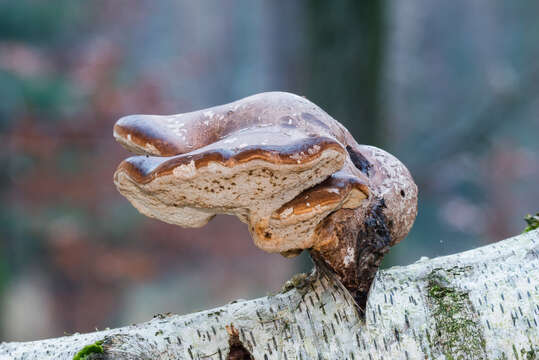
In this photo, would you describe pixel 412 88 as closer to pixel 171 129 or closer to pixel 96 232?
pixel 96 232

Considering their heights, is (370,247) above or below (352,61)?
below

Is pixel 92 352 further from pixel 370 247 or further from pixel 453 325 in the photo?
pixel 453 325

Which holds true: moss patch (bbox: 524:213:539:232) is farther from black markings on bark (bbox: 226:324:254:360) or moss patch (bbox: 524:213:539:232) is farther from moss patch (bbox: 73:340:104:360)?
moss patch (bbox: 73:340:104:360)

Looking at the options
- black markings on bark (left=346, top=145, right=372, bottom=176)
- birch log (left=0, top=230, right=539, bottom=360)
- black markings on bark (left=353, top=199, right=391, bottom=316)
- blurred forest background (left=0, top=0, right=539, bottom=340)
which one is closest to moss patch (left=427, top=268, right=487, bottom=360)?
birch log (left=0, top=230, right=539, bottom=360)

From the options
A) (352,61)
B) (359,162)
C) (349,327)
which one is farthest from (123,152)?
(349,327)

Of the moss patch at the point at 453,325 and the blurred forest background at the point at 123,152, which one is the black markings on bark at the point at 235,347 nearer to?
the moss patch at the point at 453,325

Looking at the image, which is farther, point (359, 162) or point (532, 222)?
point (532, 222)
